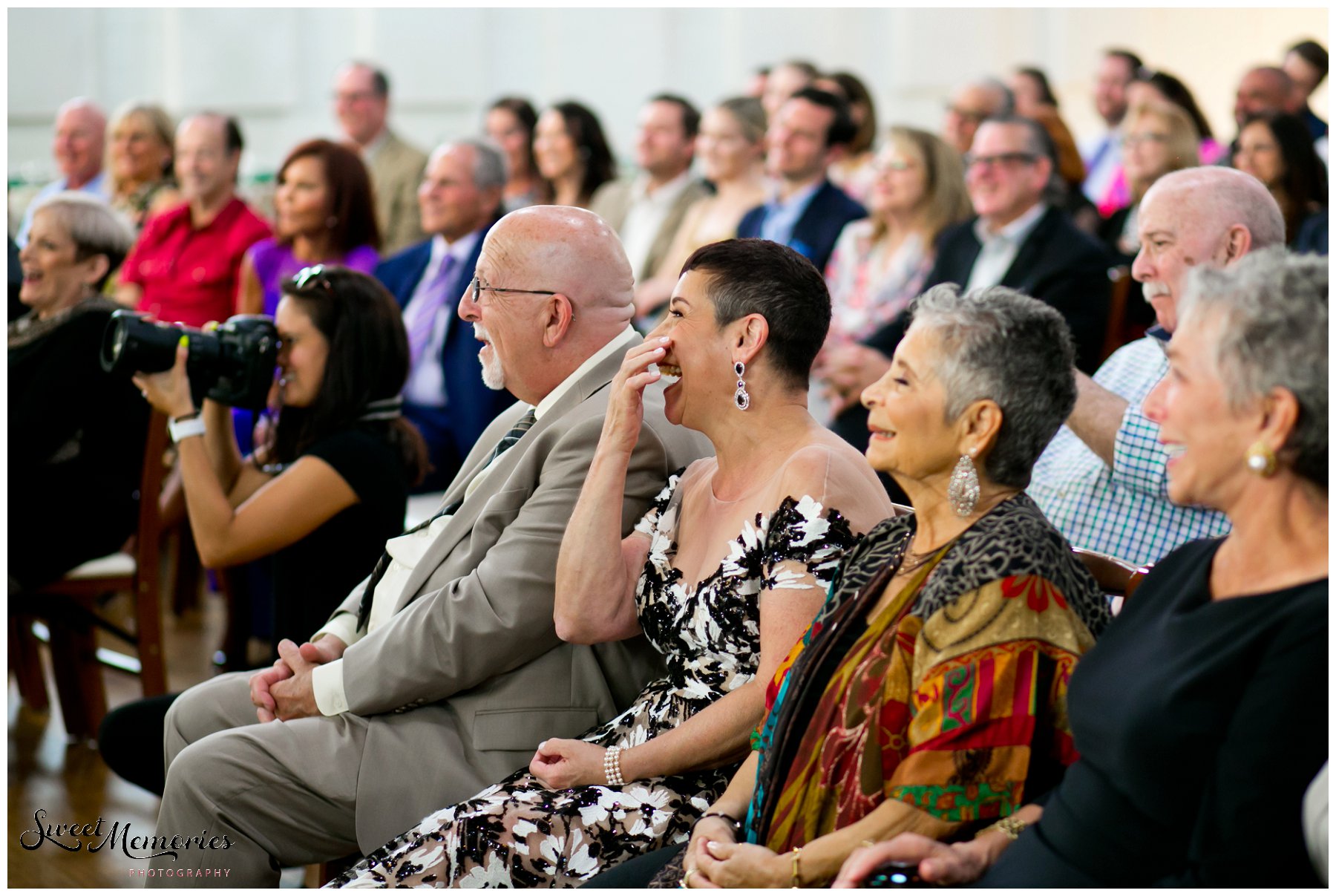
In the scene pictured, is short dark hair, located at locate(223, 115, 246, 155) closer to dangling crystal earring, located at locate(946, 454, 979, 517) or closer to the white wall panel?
the white wall panel

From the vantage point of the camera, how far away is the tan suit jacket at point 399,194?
5758 millimetres

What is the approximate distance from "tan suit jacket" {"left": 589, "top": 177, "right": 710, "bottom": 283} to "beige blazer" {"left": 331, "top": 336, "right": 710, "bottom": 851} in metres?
3.20

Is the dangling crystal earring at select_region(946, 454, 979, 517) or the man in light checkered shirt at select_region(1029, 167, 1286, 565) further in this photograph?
the man in light checkered shirt at select_region(1029, 167, 1286, 565)

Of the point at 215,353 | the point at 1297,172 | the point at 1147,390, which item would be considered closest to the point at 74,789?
the point at 215,353

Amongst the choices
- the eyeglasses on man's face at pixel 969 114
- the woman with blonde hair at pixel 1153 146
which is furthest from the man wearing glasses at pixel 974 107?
the woman with blonde hair at pixel 1153 146

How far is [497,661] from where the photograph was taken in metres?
2.04

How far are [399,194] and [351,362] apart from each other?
3.28 metres

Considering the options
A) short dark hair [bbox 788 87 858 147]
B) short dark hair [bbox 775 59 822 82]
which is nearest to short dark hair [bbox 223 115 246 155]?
short dark hair [bbox 788 87 858 147]

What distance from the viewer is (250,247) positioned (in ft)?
16.1

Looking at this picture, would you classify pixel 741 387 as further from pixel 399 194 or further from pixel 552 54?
pixel 552 54

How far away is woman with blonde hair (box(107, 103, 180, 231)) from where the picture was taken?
6.25 meters

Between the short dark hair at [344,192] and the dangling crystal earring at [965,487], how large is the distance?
3.38 metres

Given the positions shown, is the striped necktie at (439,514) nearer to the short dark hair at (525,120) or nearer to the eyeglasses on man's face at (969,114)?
the short dark hair at (525,120)

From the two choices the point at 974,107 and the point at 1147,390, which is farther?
the point at 974,107
